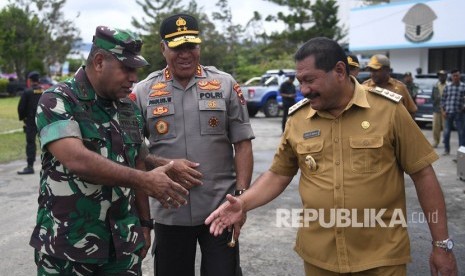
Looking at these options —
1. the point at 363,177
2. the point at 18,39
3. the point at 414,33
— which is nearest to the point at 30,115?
the point at 363,177

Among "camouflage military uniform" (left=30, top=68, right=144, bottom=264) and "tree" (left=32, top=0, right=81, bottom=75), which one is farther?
"tree" (left=32, top=0, right=81, bottom=75)

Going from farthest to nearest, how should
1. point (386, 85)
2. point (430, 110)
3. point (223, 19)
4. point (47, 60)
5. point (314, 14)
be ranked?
point (223, 19) < point (47, 60) < point (314, 14) < point (430, 110) < point (386, 85)

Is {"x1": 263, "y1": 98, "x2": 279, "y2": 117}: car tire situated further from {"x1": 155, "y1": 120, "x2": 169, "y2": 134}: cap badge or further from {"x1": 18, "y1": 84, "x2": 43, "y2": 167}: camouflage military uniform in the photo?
{"x1": 155, "y1": 120, "x2": 169, "y2": 134}: cap badge

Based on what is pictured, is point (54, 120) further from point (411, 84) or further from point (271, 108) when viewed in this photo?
point (271, 108)

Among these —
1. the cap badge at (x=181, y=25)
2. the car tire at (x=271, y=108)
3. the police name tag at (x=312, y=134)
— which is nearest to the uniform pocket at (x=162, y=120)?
the cap badge at (x=181, y=25)

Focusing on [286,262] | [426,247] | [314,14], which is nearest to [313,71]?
[286,262]

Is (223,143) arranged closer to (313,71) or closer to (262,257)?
(313,71)

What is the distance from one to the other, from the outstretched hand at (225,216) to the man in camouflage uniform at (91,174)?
0.25m

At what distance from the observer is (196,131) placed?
3.17m

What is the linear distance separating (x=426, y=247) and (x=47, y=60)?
53095 millimetres

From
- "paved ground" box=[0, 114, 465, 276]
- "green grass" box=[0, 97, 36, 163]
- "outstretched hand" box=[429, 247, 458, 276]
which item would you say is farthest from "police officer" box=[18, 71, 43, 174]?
"outstretched hand" box=[429, 247, 458, 276]

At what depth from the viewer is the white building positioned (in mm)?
26141

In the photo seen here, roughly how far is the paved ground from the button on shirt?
7.62 feet

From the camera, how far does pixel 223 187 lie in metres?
3.20
